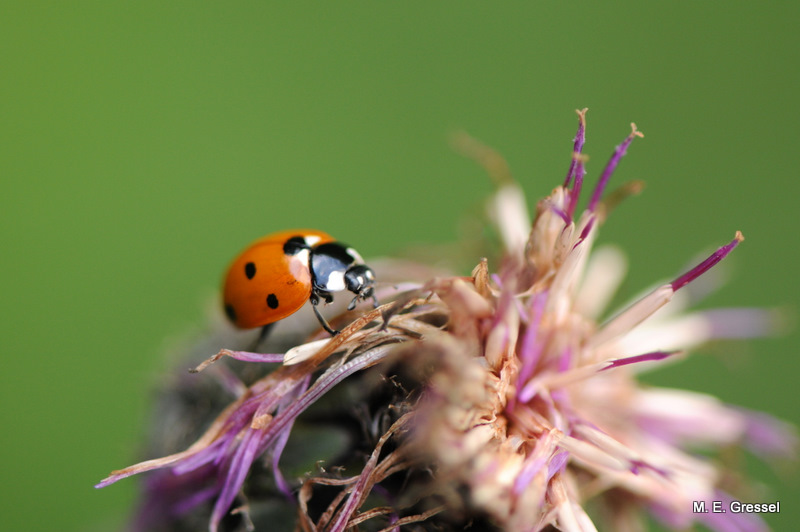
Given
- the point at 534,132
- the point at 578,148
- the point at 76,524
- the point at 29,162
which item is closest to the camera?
the point at 578,148

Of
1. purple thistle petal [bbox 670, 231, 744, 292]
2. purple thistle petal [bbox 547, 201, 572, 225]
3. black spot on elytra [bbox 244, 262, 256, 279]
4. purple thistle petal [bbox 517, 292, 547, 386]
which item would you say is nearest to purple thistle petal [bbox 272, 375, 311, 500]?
black spot on elytra [bbox 244, 262, 256, 279]

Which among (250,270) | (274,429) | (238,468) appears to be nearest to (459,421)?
(274,429)

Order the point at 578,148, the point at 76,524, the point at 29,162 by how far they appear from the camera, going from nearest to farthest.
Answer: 1. the point at 578,148
2. the point at 76,524
3. the point at 29,162

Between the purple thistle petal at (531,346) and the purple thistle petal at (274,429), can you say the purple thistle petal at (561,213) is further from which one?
the purple thistle petal at (274,429)

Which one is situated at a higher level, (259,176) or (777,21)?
(777,21)

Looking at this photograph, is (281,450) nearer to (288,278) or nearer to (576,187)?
(288,278)

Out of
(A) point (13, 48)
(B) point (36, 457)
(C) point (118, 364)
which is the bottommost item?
(B) point (36, 457)

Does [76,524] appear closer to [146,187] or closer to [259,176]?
[146,187]

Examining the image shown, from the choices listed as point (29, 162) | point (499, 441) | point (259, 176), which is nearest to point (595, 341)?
point (499, 441)
